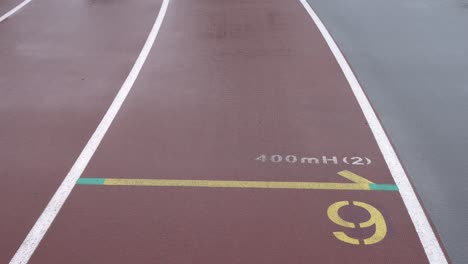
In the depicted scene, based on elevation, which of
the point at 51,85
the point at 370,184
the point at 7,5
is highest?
the point at 7,5

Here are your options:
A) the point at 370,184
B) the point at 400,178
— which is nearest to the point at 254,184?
the point at 370,184

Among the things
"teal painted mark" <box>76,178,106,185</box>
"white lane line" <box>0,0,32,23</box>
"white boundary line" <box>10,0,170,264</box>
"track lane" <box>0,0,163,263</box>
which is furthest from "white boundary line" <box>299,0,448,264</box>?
"white lane line" <box>0,0,32,23</box>

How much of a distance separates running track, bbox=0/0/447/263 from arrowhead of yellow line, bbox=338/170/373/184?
3 centimetres

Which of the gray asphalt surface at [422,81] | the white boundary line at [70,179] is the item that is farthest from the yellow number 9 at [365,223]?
the white boundary line at [70,179]

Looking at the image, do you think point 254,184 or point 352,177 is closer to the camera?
point 254,184

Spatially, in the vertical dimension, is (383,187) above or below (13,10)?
below

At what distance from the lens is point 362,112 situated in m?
8.10

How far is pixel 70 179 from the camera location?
6.45 meters

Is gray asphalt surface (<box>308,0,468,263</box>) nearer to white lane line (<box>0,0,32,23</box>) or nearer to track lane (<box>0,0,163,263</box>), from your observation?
track lane (<box>0,0,163,263</box>)

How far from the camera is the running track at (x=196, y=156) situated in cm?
527

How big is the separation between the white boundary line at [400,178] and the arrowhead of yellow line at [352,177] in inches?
15.2

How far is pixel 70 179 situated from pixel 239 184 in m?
2.13

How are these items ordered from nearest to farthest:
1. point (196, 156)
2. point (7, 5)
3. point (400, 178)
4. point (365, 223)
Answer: point (365, 223) → point (400, 178) → point (196, 156) → point (7, 5)

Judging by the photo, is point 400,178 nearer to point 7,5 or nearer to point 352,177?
point 352,177
